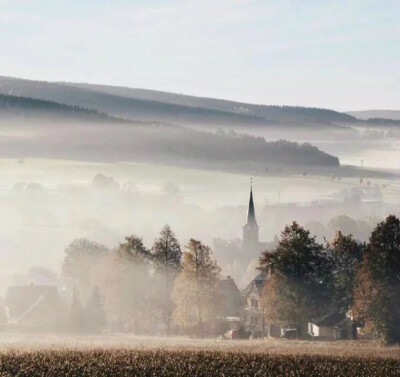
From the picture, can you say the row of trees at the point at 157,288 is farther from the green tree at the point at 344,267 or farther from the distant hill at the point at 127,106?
the distant hill at the point at 127,106

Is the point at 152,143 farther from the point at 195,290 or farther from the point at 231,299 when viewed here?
the point at 195,290

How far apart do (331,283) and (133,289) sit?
58.5 feet

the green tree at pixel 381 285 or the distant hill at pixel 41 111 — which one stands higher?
the distant hill at pixel 41 111

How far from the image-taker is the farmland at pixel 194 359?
6297cm

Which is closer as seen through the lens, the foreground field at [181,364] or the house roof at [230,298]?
the foreground field at [181,364]

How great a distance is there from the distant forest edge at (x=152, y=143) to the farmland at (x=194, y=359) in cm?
6567

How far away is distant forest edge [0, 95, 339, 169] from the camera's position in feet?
458

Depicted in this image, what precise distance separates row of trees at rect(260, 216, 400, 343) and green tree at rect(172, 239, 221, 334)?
4983 millimetres

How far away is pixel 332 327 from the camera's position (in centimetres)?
8906

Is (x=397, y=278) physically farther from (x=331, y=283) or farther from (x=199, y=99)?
(x=199, y=99)

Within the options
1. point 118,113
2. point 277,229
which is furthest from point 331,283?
point 277,229

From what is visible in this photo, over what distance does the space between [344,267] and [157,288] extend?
1647cm

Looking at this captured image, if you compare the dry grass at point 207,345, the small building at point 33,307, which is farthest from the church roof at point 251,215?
the dry grass at point 207,345

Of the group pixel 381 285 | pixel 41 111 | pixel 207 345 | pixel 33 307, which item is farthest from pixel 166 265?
pixel 41 111
